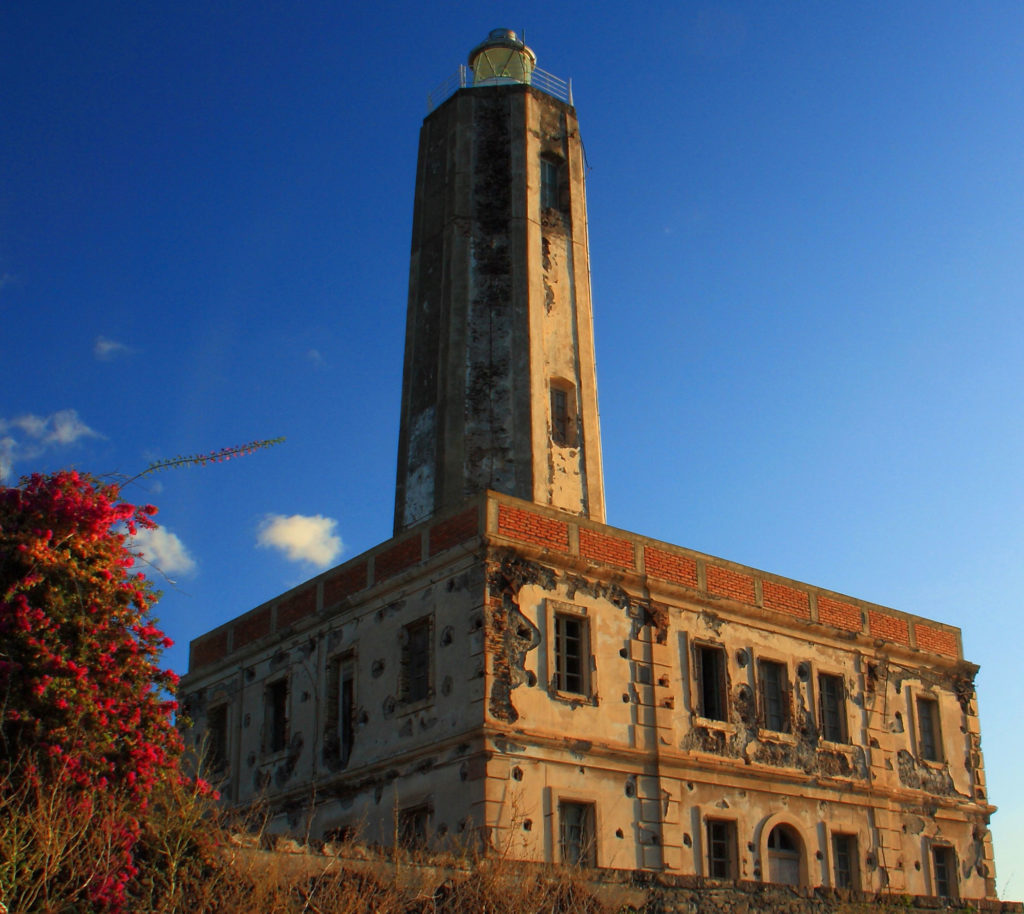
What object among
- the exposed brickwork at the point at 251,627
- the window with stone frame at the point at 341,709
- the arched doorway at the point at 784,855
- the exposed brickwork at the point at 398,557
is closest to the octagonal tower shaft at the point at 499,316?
the exposed brickwork at the point at 398,557

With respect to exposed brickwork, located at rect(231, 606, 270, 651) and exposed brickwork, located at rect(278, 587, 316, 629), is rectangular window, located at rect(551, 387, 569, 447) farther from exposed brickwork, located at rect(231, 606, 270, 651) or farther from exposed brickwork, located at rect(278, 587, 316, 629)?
exposed brickwork, located at rect(231, 606, 270, 651)

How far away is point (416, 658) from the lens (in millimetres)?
20031

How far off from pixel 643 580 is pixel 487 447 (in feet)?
12.1

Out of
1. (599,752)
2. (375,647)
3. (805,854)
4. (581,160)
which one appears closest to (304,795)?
(375,647)

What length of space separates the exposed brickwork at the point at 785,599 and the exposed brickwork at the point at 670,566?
1768 millimetres

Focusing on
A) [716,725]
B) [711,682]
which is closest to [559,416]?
[711,682]

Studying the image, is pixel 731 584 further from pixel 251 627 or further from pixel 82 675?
pixel 82 675

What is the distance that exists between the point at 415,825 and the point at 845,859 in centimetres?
787

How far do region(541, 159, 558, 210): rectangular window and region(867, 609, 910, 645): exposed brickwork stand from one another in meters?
10.0

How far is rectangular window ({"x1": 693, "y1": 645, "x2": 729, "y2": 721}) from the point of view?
20969mm

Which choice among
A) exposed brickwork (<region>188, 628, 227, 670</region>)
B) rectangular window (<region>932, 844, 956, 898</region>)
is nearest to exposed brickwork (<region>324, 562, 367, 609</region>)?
exposed brickwork (<region>188, 628, 227, 670</region>)

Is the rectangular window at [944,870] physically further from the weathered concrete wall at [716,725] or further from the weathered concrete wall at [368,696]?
the weathered concrete wall at [368,696]

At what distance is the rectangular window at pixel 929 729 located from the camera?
24156mm

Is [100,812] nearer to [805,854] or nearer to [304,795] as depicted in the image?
[304,795]
